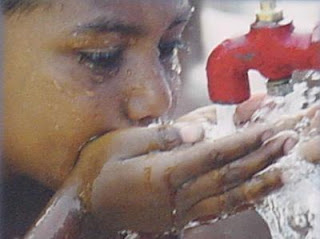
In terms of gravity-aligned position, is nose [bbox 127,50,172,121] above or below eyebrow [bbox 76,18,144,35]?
below

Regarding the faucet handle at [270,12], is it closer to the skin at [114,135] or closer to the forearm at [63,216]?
the skin at [114,135]

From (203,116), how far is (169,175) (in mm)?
93

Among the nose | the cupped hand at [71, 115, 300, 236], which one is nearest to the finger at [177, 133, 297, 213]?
the cupped hand at [71, 115, 300, 236]

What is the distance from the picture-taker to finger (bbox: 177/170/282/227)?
2312 millimetres

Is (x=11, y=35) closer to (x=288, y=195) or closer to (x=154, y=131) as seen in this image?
(x=154, y=131)

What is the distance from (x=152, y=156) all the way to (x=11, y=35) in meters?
0.25

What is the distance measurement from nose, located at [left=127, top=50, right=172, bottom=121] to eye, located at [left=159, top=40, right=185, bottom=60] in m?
0.01

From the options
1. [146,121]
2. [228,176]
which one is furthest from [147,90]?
[228,176]

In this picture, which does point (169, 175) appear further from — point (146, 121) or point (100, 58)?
point (100, 58)

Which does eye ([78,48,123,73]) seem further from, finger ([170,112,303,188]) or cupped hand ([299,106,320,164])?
cupped hand ([299,106,320,164])

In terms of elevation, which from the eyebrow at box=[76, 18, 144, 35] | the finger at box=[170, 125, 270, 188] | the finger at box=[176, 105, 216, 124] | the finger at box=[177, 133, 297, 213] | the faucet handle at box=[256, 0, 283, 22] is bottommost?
the finger at box=[177, 133, 297, 213]

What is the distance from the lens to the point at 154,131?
7.63 ft

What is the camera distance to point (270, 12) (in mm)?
2311

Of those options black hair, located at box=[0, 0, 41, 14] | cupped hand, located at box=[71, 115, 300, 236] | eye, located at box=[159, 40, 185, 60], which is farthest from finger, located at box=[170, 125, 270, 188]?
black hair, located at box=[0, 0, 41, 14]
